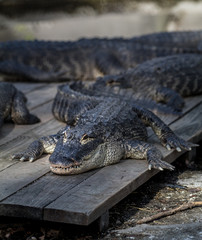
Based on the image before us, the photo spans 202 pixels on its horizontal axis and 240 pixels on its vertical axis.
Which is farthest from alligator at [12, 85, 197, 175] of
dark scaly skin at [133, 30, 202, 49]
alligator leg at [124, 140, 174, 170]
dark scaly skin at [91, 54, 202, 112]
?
dark scaly skin at [133, 30, 202, 49]

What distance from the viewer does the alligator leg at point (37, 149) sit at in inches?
179

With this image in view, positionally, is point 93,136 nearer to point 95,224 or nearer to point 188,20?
point 95,224

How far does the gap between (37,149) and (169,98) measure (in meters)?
2.16

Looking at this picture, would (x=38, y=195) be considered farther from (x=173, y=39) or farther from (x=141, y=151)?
(x=173, y=39)

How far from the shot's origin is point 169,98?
246 inches

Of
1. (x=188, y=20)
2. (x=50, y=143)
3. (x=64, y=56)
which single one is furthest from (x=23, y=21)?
(x=50, y=143)

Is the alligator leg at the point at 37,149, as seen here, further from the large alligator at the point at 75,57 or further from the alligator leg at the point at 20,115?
the large alligator at the point at 75,57

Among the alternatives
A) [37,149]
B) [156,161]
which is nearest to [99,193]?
[156,161]

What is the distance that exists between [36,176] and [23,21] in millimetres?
9513

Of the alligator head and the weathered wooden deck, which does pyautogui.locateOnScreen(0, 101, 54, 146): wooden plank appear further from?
the alligator head

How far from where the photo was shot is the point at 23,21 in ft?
43.4

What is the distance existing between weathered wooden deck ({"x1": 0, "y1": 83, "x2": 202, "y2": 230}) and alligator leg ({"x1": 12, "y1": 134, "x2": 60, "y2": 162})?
0.17 ft

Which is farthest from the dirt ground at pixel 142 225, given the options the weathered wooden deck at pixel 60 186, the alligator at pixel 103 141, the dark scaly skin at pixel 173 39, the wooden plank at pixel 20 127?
the dark scaly skin at pixel 173 39

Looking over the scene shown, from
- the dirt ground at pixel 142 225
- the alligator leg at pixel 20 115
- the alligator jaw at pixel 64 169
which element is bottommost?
the dirt ground at pixel 142 225
